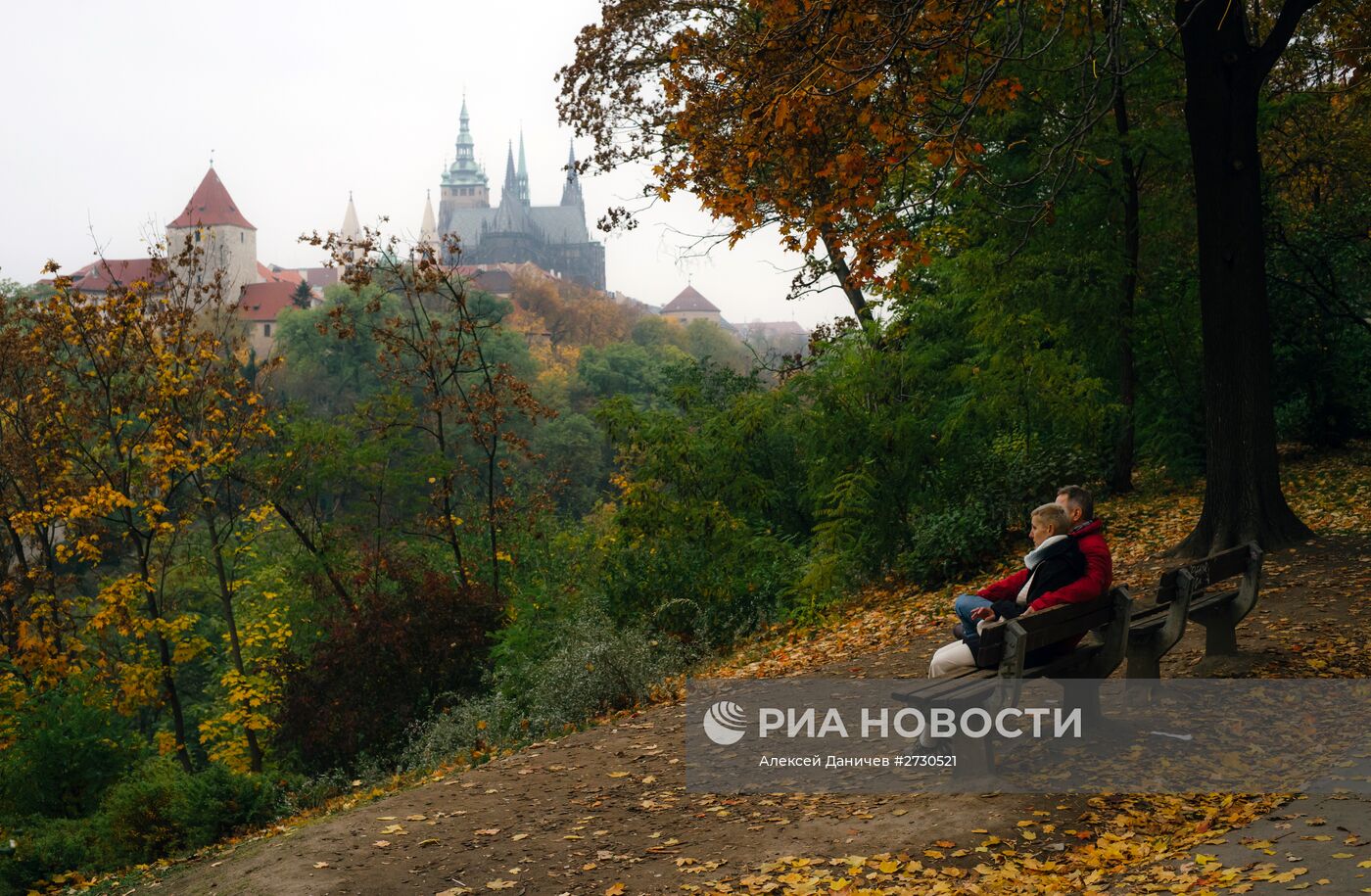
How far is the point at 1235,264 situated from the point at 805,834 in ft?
22.7

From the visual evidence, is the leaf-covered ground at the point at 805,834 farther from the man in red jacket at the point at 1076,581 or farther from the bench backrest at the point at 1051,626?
the man in red jacket at the point at 1076,581

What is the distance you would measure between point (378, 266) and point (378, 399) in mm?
2181

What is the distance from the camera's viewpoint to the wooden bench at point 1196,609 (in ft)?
22.2

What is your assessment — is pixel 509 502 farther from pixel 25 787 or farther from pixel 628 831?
pixel 628 831

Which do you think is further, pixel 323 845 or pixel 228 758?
pixel 228 758

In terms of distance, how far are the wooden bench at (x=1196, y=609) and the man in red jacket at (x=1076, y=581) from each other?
1.66 ft

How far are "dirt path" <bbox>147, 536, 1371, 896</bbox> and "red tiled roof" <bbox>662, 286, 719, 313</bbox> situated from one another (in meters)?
187

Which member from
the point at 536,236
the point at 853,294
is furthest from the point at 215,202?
the point at 853,294

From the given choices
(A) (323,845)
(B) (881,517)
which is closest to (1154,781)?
(A) (323,845)

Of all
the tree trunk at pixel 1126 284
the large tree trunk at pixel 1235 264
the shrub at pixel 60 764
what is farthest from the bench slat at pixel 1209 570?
the shrub at pixel 60 764

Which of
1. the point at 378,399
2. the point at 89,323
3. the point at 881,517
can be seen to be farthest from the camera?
the point at 378,399

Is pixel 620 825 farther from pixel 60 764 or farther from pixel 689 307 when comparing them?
pixel 689 307

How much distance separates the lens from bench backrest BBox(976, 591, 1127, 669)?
231 inches

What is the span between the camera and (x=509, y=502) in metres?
19.1
